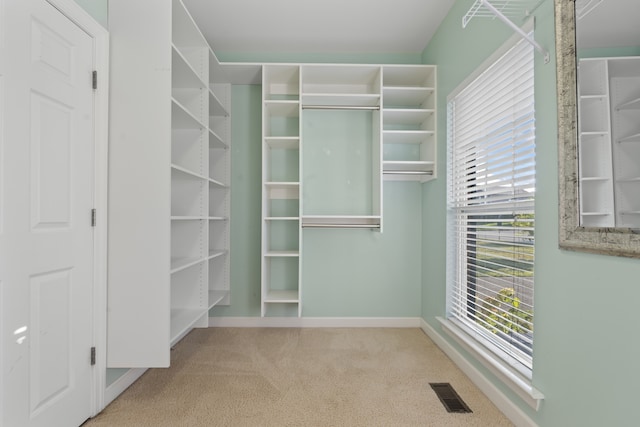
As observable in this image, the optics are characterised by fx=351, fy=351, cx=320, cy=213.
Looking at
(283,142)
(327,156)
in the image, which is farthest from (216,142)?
(327,156)

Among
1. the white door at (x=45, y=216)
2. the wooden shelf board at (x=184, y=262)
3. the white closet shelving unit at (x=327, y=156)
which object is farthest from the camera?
the white closet shelving unit at (x=327, y=156)

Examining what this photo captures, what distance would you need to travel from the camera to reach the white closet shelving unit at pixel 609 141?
115 centimetres

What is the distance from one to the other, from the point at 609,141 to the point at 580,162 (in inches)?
6.7

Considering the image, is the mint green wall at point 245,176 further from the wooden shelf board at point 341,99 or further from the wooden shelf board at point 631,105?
the wooden shelf board at point 631,105

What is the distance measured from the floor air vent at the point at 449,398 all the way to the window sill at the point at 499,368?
26 cm

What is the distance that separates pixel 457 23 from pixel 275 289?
2.72 m

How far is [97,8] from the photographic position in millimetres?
1949

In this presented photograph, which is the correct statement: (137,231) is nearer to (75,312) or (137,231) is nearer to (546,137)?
(75,312)

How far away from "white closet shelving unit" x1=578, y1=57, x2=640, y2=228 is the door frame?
7.60 ft

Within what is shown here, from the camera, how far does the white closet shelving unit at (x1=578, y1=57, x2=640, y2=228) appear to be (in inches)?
45.2

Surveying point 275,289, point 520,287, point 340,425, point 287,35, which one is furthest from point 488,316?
point 287,35

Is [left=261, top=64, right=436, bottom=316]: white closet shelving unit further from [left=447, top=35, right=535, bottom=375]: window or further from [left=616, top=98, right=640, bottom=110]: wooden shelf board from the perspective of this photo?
[left=616, top=98, right=640, bottom=110]: wooden shelf board

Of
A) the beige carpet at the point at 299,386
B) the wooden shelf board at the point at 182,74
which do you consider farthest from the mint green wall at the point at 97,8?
the beige carpet at the point at 299,386

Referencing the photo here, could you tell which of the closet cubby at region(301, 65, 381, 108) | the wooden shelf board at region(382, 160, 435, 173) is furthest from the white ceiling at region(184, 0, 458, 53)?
the wooden shelf board at region(382, 160, 435, 173)
